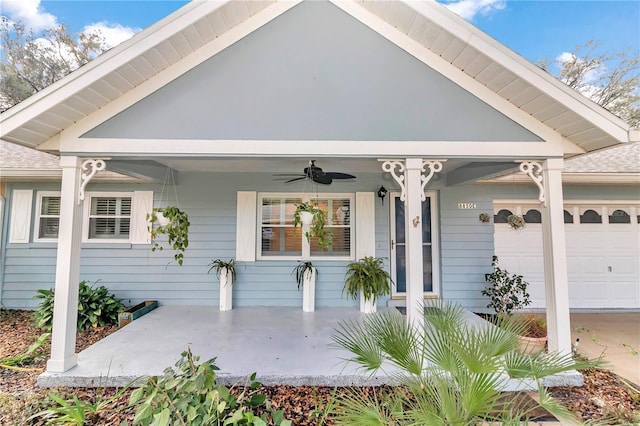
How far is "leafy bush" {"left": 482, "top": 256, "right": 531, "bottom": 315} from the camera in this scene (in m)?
5.55

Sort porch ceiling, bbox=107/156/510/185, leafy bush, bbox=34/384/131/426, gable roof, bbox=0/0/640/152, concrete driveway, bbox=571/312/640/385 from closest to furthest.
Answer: leafy bush, bbox=34/384/131/426 < gable roof, bbox=0/0/640/152 < concrete driveway, bbox=571/312/640/385 < porch ceiling, bbox=107/156/510/185

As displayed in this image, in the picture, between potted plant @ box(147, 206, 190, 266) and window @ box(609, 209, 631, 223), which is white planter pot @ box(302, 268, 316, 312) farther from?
window @ box(609, 209, 631, 223)

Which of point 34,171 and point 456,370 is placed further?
point 34,171

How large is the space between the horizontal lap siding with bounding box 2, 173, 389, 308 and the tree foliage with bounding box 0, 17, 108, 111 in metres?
10.1

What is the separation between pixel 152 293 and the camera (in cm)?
592

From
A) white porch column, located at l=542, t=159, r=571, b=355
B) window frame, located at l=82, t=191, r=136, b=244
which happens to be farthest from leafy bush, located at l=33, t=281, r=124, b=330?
white porch column, located at l=542, t=159, r=571, b=355

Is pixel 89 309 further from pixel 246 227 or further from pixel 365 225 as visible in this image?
pixel 365 225

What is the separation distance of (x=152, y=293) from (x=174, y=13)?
4937 mm

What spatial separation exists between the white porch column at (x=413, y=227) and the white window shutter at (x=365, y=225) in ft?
7.80

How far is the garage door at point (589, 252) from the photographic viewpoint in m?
6.19

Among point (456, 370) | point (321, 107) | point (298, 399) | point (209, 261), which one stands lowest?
point (298, 399)

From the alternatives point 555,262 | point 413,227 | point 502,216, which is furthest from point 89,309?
point 502,216

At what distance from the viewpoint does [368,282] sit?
5.33 metres

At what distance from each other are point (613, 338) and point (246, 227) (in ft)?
21.1
